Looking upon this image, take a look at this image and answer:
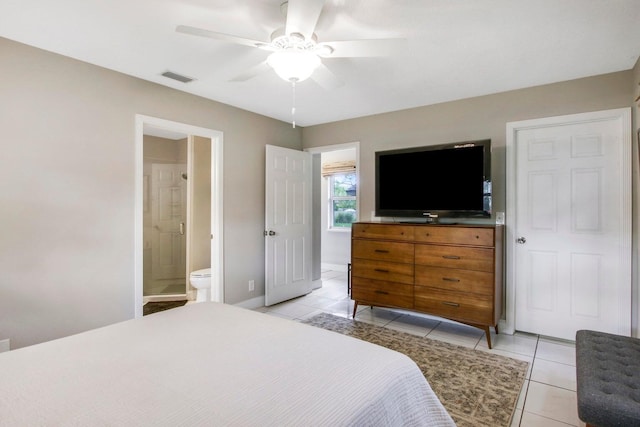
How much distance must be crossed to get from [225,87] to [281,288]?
247cm

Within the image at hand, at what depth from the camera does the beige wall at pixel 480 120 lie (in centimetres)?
272

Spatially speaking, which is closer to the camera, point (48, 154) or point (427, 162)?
point (48, 154)

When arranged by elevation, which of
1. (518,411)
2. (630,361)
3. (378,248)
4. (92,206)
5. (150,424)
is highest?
(92,206)

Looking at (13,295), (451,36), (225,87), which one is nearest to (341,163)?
(225,87)

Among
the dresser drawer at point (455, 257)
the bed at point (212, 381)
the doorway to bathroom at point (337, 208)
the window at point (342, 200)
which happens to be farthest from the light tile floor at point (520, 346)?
the window at point (342, 200)

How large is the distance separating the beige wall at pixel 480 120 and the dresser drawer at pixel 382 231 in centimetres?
54

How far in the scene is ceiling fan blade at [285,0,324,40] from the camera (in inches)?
57.1

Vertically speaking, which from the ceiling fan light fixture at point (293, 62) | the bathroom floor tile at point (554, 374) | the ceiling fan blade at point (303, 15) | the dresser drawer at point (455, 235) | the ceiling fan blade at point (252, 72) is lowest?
the bathroom floor tile at point (554, 374)

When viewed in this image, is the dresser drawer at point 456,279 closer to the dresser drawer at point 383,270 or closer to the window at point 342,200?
the dresser drawer at point 383,270

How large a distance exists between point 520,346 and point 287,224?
112 inches

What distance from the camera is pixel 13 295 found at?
2191mm

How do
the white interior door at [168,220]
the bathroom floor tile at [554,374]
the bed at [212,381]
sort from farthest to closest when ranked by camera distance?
the white interior door at [168,220], the bathroom floor tile at [554,374], the bed at [212,381]

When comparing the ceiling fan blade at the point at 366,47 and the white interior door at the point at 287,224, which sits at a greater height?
the ceiling fan blade at the point at 366,47

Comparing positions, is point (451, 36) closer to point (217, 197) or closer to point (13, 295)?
point (217, 197)
